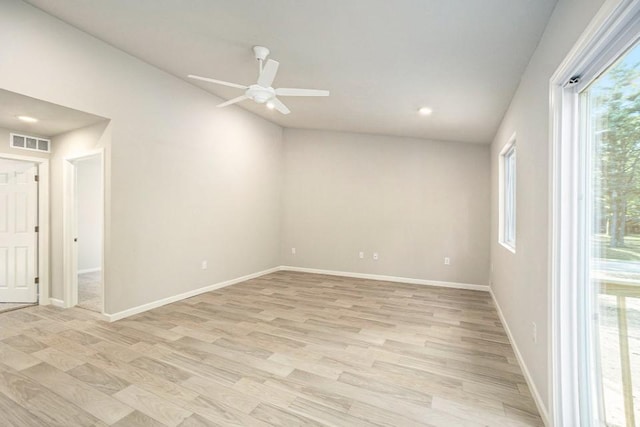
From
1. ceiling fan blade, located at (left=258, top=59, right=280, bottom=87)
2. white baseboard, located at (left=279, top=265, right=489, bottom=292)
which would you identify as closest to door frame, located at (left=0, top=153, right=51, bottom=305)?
ceiling fan blade, located at (left=258, top=59, right=280, bottom=87)

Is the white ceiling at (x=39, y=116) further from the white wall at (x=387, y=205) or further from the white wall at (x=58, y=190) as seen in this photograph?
the white wall at (x=387, y=205)

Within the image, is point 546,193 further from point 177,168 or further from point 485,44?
point 177,168

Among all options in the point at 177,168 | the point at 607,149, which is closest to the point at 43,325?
the point at 177,168

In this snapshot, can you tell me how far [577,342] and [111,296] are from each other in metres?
4.22

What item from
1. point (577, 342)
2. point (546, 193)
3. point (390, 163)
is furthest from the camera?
point (390, 163)

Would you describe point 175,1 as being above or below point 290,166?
above

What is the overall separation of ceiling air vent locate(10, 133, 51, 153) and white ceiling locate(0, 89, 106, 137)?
7 centimetres

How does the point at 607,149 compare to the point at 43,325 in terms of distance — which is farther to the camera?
the point at 43,325

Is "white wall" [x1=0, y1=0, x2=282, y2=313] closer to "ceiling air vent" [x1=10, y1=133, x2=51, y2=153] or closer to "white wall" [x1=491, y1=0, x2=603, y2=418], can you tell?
"ceiling air vent" [x1=10, y1=133, x2=51, y2=153]

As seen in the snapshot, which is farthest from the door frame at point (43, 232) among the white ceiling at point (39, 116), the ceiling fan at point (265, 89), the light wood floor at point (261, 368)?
the ceiling fan at point (265, 89)

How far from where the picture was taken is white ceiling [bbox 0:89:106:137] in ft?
9.23

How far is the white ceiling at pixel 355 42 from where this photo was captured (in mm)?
2115

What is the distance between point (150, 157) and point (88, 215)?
368 cm

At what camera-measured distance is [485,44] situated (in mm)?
2312
